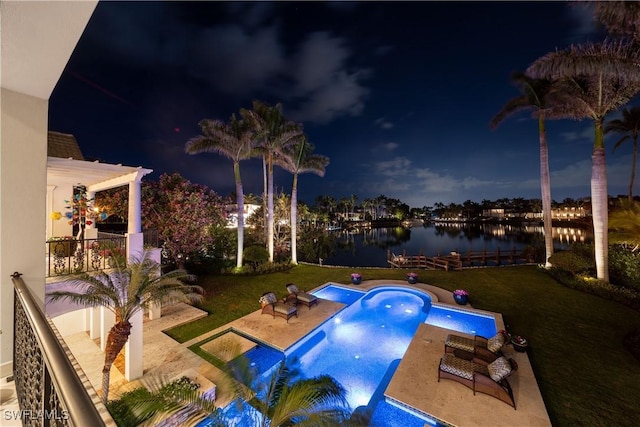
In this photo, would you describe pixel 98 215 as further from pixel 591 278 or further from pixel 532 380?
pixel 591 278

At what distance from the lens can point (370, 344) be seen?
907 centimetres

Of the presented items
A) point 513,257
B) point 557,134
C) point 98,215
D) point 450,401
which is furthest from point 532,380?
point 557,134

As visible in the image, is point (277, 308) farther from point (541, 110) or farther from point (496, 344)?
point (541, 110)

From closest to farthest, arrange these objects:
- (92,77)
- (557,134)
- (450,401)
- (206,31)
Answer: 1. (450,401)
2. (206,31)
3. (92,77)
4. (557,134)

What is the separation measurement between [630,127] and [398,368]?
27.4 meters

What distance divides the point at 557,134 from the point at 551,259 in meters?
41.2

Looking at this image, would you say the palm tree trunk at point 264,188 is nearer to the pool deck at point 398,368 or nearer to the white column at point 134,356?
the pool deck at point 398,368

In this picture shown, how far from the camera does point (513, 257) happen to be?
21859 mm

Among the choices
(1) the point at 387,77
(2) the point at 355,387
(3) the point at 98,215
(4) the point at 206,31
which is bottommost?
(2) the point at 355,387

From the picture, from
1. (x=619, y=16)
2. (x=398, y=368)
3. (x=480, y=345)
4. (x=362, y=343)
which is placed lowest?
(x=362, y=343)

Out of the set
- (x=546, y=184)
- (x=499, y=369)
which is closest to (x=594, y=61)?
(x=546, y=184)

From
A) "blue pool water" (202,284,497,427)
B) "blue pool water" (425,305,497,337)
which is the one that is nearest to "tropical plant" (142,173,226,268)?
"blue pool water" (202,284,497,427)

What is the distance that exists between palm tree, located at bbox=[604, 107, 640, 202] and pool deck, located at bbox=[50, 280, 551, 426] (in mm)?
21351

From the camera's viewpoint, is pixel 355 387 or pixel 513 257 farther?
pixel 513 257
